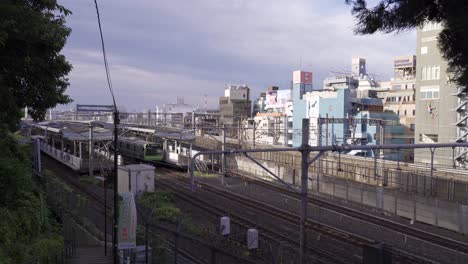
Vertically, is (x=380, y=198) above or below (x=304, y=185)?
below

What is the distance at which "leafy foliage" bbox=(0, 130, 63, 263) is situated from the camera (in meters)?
9.26

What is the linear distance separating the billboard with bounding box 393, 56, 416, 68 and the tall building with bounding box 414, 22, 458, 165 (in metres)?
25.5

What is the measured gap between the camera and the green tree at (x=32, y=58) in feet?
25.1

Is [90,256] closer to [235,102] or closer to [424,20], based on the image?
[424,20]

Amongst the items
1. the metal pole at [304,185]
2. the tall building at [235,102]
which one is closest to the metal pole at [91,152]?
the metal pole at [304,185]

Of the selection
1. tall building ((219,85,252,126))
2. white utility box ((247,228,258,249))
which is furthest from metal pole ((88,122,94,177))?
tall building ((219,85,252,126))

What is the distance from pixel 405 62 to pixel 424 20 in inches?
2240

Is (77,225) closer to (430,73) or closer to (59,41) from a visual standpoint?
(59,41)

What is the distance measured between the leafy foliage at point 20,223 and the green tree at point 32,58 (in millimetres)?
2196

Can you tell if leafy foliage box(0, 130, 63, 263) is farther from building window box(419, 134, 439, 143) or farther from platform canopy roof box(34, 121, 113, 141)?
building window box(419, 134, 439, 143)

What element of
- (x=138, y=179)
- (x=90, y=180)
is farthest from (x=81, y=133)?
(x=138, y=179)

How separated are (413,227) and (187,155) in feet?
68.6

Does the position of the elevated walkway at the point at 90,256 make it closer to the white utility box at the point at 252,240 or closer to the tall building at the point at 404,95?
the white utility box at the point at 252,240

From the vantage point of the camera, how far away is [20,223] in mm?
10836
